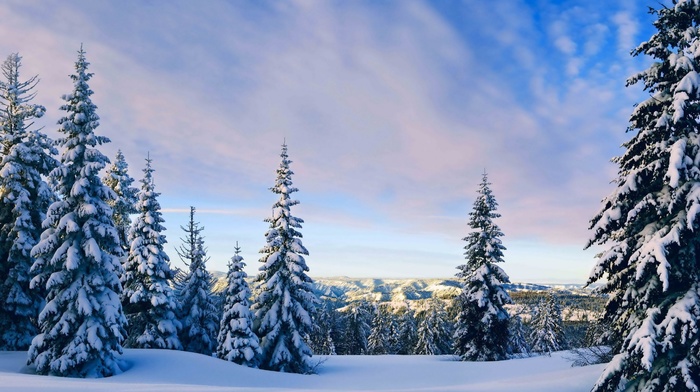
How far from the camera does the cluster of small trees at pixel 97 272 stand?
61.2 feet

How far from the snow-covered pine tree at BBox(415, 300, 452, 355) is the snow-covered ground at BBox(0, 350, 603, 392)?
28.8 metres

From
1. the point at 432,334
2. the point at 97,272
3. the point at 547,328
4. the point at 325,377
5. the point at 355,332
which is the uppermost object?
the point at 97,272

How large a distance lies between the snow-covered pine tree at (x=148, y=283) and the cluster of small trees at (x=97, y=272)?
73 mm

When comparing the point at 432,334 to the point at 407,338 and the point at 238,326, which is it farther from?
the point at 238,326

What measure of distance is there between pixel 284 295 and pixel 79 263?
1194cm

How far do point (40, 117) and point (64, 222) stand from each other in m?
9.48

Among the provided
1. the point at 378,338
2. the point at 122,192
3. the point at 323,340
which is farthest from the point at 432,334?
the point at 122,192

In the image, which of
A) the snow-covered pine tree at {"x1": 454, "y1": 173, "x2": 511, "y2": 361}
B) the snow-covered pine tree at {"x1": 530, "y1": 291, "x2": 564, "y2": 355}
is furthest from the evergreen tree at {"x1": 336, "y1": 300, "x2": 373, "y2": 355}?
the snow-covered pine tree at {"x1": 454, "y1": 173, "x2": 511, "y2": 361}

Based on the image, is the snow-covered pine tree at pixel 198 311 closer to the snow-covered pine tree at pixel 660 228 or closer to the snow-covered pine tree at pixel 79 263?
the snow-covered pine tree at pixel 79 263

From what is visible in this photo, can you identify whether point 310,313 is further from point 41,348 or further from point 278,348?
point 41,348

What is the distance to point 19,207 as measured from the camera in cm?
2248

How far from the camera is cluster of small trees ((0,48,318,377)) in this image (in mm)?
18641

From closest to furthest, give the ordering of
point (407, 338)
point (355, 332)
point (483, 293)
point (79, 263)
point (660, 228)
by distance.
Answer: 1. point (660, 228)
2. point (79, 263)
3. point (483, 293)
4. point (355, 332)
5. point (407, 338)

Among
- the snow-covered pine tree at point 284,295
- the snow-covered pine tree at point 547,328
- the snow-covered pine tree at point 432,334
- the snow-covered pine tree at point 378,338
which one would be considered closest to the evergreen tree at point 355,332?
the snow-covered pine tree at point 378,338
